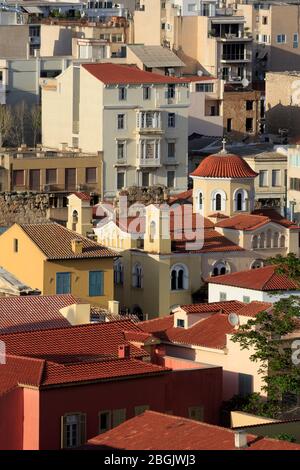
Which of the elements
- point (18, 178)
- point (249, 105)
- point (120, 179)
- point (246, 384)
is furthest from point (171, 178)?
point (246, 384)

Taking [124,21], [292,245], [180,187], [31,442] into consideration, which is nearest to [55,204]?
[180,187]

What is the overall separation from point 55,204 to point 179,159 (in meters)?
6.57

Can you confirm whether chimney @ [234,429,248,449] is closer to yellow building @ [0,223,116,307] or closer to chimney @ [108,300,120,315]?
chimney @ [108,300,120,315]

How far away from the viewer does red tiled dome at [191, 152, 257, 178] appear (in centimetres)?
8562

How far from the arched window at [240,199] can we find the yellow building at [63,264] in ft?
24.8

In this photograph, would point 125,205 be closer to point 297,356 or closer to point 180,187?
point 180,187

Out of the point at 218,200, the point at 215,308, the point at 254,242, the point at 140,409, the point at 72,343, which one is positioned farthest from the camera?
the point at 218,200

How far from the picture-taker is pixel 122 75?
329 ft

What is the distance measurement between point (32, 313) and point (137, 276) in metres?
15.0

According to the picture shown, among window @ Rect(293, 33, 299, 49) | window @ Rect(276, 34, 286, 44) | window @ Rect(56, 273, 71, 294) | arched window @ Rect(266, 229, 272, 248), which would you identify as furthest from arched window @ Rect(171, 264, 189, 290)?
window @ Rect(276, 34, 286, 44)

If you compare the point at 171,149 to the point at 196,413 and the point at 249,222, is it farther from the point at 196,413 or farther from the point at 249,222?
the point at 196,413

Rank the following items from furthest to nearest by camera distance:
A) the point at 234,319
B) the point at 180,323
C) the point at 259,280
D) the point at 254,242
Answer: the point at 254,242, the point at 259,280, the point at 180,323, the point at 234,319

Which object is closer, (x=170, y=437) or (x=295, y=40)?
(x=170, y=437)

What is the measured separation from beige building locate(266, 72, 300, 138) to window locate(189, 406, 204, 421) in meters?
53.9
